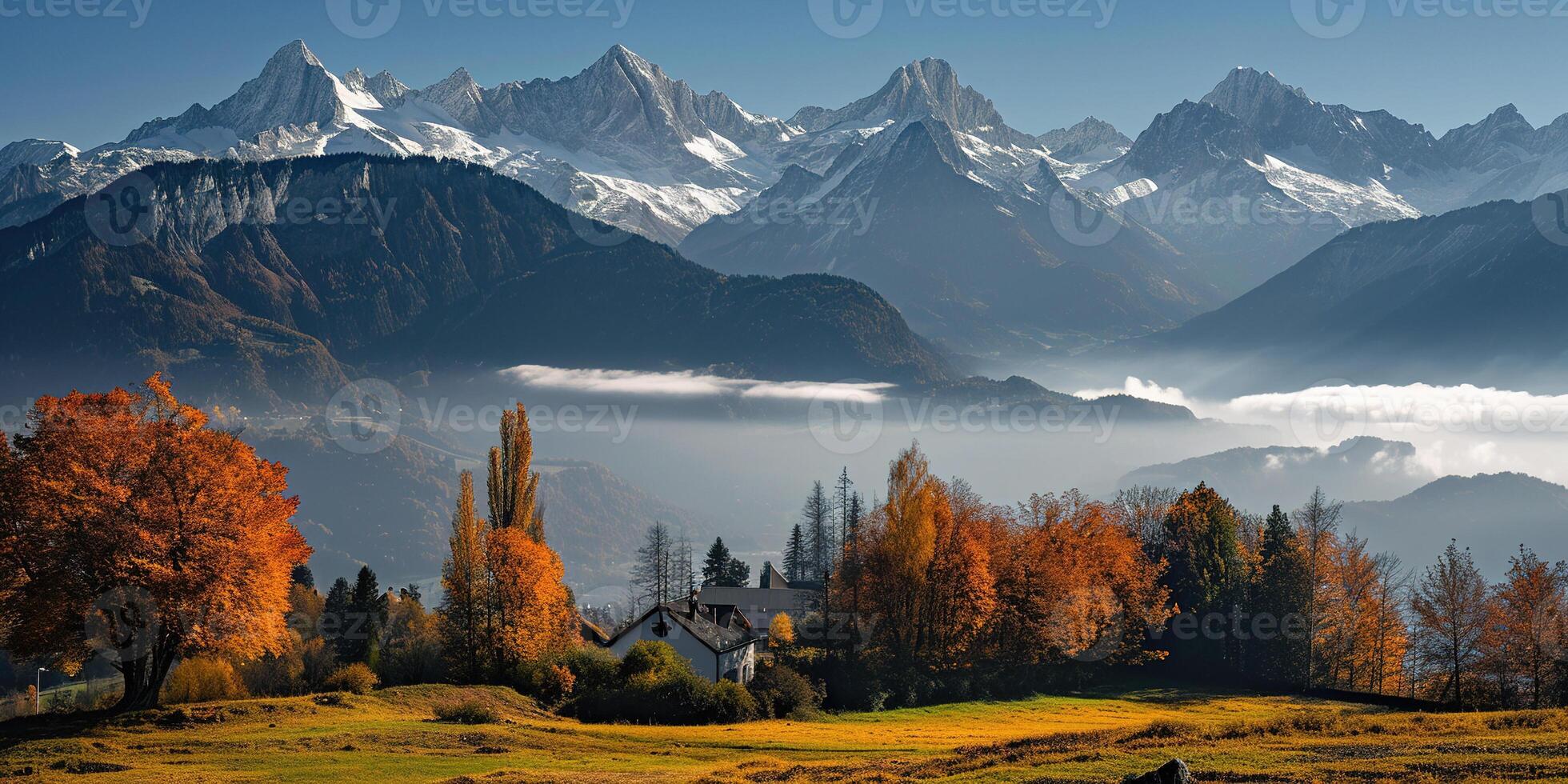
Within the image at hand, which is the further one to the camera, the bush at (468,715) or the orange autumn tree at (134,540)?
the bush at (468,715)

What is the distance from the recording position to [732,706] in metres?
66.1

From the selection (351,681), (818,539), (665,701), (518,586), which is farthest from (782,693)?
(818,539)

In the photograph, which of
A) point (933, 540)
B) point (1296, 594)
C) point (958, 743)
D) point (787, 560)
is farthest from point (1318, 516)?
point (787, 560)

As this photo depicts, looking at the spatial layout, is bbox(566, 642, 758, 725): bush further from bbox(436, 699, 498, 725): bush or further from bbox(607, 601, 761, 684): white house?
bbox(607, 601, 761, 684): white house

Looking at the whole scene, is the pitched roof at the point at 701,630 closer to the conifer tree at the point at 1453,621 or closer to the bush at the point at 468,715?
the bush at the point at 468,715

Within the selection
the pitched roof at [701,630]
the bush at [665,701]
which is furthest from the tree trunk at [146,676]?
the pitched roof at [701,630]

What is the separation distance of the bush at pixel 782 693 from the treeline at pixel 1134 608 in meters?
4.17

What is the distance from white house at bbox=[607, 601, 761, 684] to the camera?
267ft

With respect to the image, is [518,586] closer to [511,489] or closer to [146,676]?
[511,489]

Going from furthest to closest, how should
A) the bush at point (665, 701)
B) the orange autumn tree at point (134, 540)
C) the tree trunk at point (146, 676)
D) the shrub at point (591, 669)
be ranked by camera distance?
1. the shrub at point (591, 669)
2. the bush at point (665, 701)
3. the tree trunk at point (146, 676)
4. the orange autumn tree at point (134, 540)

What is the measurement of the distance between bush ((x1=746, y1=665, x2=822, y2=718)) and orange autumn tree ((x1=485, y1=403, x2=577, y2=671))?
14.2 meters

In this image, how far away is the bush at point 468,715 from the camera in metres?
53.9

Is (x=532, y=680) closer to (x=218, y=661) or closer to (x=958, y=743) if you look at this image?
(x=218, y=661)

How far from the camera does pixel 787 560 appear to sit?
6890 inches
